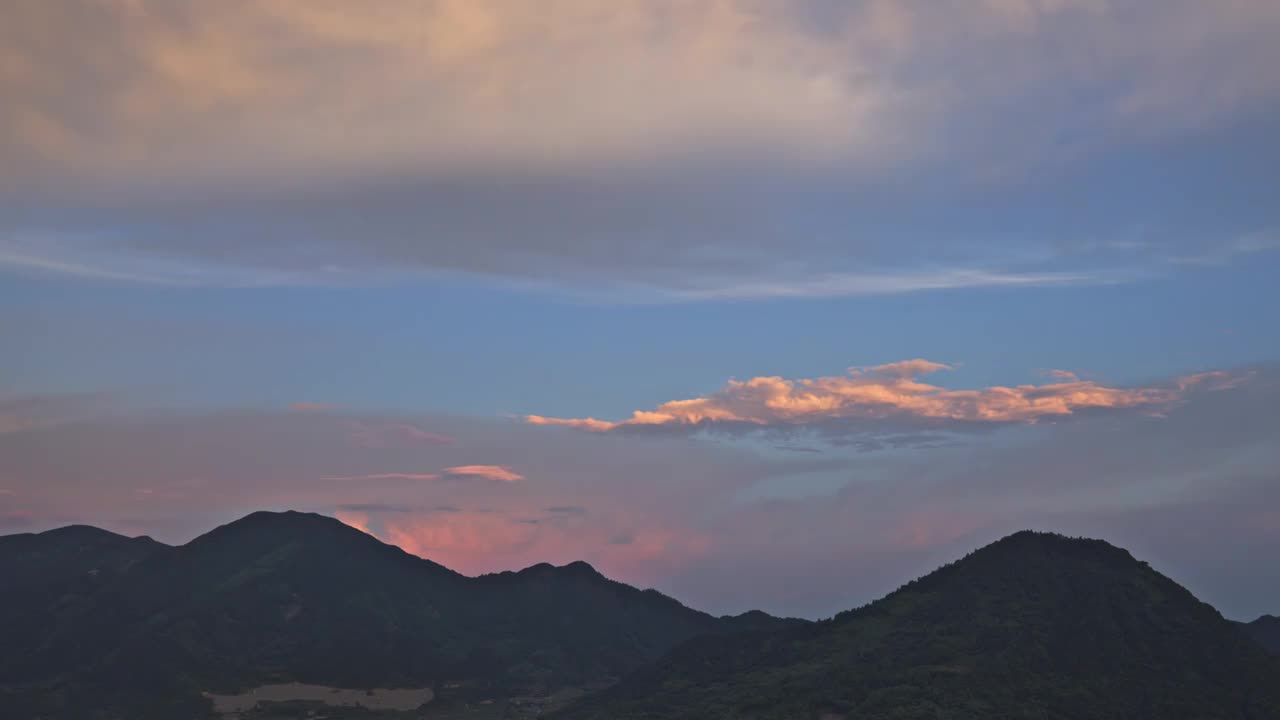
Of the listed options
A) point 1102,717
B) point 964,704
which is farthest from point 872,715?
point 1102,717

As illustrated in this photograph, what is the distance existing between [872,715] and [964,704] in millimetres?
16346

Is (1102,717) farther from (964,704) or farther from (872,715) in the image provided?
(872,715)

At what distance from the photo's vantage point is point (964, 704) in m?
198

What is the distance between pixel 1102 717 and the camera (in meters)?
197

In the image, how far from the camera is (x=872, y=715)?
200m

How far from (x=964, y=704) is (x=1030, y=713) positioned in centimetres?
1113

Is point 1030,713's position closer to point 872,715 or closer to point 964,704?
point 964,704

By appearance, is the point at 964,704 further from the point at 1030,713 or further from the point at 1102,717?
the point at 1102,717

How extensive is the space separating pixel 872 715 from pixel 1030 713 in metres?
27.2

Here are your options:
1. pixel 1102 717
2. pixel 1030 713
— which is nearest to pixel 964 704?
pixel 1030 713

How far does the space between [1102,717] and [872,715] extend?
40.3 m

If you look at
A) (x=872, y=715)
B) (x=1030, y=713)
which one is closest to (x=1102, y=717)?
(x=1030, y=713)

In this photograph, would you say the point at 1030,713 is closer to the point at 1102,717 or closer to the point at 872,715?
the point at 1102,717

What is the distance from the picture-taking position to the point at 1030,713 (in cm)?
19550
